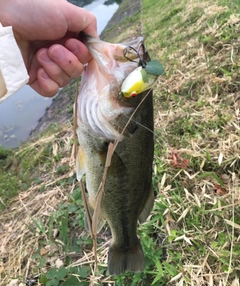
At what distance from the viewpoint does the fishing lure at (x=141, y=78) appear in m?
1.77

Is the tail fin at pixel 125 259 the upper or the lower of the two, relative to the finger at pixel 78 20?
lower

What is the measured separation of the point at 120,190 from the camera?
2223mm

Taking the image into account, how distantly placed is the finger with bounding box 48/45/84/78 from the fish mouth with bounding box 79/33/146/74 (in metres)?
0.22

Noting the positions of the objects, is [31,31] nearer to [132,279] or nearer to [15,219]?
[132,279]

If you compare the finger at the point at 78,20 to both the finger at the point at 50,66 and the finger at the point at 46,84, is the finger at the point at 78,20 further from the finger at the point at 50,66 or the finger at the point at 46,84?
the finger at the point at 46,84

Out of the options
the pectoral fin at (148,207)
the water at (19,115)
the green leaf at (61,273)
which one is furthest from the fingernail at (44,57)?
the water at (19,115)

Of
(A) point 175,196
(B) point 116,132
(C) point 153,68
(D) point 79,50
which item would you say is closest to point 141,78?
(C) point 153,68

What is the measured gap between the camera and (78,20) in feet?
7.00

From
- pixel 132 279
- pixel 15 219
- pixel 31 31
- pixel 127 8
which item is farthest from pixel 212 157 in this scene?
pixel 127 8

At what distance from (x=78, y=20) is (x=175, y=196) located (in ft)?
5.36

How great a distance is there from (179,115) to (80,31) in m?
2.12

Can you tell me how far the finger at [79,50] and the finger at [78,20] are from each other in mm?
117

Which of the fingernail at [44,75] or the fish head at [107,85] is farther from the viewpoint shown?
the fingernail at [44,75]

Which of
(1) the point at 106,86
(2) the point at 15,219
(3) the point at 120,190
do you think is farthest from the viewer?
(2) the point at 15,219
